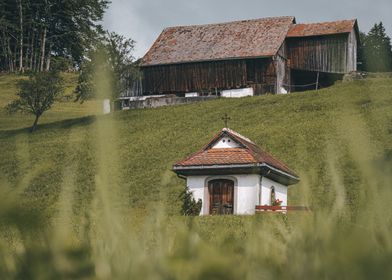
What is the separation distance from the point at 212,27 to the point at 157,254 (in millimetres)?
61724

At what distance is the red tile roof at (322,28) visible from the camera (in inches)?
2325

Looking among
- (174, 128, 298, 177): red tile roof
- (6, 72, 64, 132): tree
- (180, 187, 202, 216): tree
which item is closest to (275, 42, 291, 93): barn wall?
(6, 72, 64, 132): tree

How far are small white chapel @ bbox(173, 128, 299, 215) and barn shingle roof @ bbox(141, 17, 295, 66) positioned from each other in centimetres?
3044

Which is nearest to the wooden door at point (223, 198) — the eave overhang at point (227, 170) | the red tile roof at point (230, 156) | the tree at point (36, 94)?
the eave overhang at point (227, 170)

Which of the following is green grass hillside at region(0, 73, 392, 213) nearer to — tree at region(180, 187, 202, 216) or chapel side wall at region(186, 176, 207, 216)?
chapel side wall at region(186, 176, 207, 216)

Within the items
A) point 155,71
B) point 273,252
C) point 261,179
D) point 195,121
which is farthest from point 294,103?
point 273,252

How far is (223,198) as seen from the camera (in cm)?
2655

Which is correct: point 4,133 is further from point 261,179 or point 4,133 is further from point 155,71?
point 261,179

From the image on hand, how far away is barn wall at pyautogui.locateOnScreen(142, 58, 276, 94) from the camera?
5794 cm

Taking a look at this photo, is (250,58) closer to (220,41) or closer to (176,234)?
(220,41)

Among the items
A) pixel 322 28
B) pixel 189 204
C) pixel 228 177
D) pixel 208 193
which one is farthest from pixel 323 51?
pixel 189 204

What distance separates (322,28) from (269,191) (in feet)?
116

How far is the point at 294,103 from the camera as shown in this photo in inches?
1848

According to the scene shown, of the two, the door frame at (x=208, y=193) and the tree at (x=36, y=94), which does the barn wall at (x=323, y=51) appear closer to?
the tree at (x=36, y=94)
